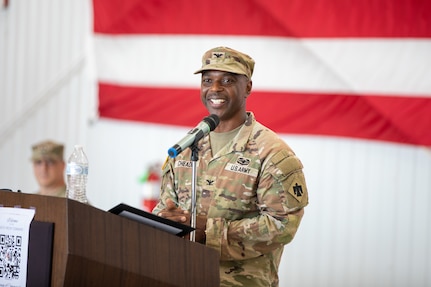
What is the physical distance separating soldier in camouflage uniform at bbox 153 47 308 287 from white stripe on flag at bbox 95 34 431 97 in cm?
193

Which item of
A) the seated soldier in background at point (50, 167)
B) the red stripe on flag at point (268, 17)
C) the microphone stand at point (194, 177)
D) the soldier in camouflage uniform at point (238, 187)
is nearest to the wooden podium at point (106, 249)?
the microphone stand at point (194, 177)

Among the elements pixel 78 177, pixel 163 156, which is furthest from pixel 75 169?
pixel 163 156

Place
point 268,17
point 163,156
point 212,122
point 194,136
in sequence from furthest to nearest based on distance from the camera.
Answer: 1. point 163,156
2. point 268,17
3. point 212,122
4. point 194,136

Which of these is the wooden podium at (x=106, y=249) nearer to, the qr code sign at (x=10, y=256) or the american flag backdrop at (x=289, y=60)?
the qr code sign at (x=10, y=256)

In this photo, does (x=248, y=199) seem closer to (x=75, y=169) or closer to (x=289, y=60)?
(x=75, y=169)

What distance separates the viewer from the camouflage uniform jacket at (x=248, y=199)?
116 inches

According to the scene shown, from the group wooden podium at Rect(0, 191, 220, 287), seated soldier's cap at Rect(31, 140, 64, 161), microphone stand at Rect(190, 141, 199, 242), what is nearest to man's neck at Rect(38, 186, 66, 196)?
seated soldier's cap at Rect(31, 140, 64, 161)

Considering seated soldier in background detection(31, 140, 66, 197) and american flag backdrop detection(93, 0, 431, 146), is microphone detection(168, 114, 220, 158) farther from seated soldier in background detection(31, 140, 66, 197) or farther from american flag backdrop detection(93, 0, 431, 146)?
seated soldier in background detection(31, 140, 66, 197)

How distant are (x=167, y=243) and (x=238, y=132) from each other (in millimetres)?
748

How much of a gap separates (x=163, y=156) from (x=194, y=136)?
319 centimetres

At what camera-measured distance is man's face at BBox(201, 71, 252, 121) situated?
3084 millimetres

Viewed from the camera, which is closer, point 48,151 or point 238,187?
point 238,187

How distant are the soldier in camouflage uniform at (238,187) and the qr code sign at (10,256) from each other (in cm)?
62

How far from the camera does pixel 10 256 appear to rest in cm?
241
